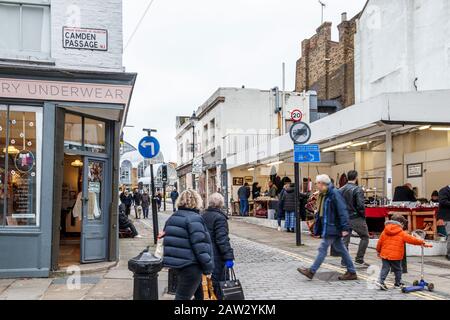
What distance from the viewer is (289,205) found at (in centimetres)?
1825

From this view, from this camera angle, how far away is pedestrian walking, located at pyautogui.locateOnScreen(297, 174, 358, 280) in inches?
355

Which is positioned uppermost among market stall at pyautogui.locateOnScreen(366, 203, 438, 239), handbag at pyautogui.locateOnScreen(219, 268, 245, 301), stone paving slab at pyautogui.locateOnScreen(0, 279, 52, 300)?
market stall at pyautogui.locateOnScreen(366, 203, 438, 239)

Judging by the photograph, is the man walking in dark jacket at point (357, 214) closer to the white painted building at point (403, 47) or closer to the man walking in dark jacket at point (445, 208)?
the man walking in dark jacket at point (445, 208)

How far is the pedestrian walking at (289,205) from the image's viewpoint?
18094mm

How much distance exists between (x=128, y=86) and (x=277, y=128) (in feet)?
83.0

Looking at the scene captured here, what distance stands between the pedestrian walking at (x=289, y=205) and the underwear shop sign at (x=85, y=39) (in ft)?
30.2

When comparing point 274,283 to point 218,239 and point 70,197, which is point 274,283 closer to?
point 218,239

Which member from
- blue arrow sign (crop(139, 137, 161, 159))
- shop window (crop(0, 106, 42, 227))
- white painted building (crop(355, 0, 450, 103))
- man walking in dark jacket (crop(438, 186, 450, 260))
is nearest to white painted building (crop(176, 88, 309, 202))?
white painted building (crop(355, 0, 450, 103))

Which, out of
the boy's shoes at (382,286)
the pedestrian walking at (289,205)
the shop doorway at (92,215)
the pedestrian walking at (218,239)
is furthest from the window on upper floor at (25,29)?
the pedestrian walking at (289,205)

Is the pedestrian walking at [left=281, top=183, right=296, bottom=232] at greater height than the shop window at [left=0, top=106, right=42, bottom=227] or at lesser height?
lesser

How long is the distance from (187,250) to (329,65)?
101 feet

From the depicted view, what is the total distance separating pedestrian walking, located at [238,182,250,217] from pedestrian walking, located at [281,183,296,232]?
27.1 ft

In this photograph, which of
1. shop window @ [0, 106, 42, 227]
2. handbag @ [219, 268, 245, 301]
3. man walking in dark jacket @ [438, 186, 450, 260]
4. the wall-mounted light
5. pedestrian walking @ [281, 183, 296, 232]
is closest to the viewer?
handbag @ [219, 268, 245, 301]

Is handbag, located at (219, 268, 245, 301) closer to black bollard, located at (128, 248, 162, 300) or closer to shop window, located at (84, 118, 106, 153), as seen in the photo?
black bollard, located at (128, 248, 162, 300)
